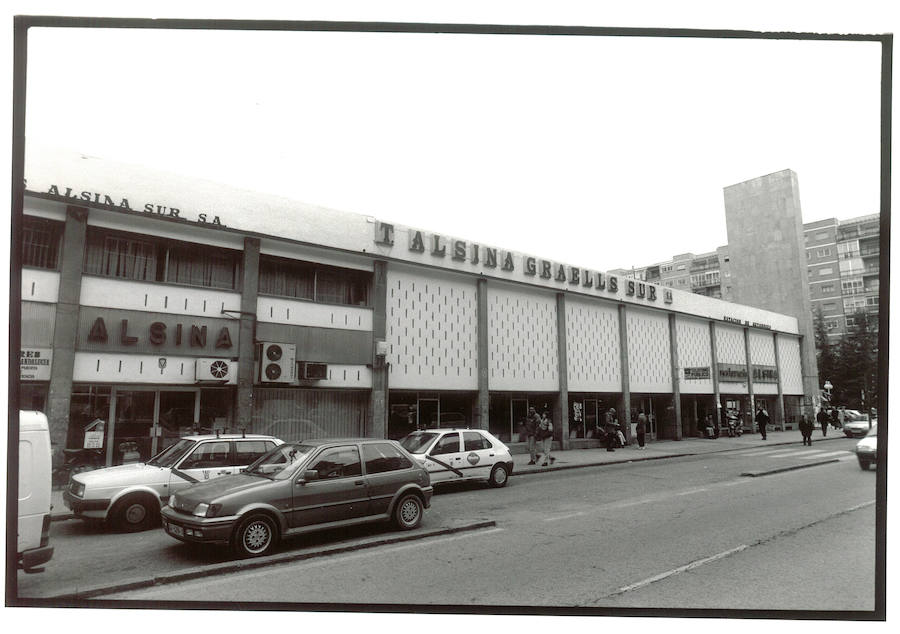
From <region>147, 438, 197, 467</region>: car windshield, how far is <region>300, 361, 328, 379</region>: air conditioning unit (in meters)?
5.49

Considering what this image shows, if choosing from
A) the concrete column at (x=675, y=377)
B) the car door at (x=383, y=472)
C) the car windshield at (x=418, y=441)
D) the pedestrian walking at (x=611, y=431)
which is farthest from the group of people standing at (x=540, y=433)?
the concrete column at (x=675, y=377)

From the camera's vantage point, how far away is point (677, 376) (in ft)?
89.2

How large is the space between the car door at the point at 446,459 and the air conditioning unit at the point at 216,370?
550 cm

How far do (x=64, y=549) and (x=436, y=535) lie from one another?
497 centimetres

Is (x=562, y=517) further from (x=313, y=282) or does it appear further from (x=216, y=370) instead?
(x=313, y=282)

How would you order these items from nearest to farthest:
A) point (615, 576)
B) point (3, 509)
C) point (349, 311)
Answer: point (3, 509) < point (615, 576) < point (349, 311)

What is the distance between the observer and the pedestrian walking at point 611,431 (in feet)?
71.5

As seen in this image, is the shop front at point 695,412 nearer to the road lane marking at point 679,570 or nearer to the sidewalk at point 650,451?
the sidewalk at point 650,451

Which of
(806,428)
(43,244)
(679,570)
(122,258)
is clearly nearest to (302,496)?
(679,570)

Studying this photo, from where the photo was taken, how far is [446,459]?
39.9 feet

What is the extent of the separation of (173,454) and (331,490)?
3.49 metres

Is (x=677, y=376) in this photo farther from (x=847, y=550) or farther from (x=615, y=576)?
(x=615, y=576)

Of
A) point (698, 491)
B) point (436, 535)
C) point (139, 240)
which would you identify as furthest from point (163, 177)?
point (698, 491)

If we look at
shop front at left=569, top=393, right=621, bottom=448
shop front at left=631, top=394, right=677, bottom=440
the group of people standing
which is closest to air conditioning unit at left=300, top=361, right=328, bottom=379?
the group of people standing
